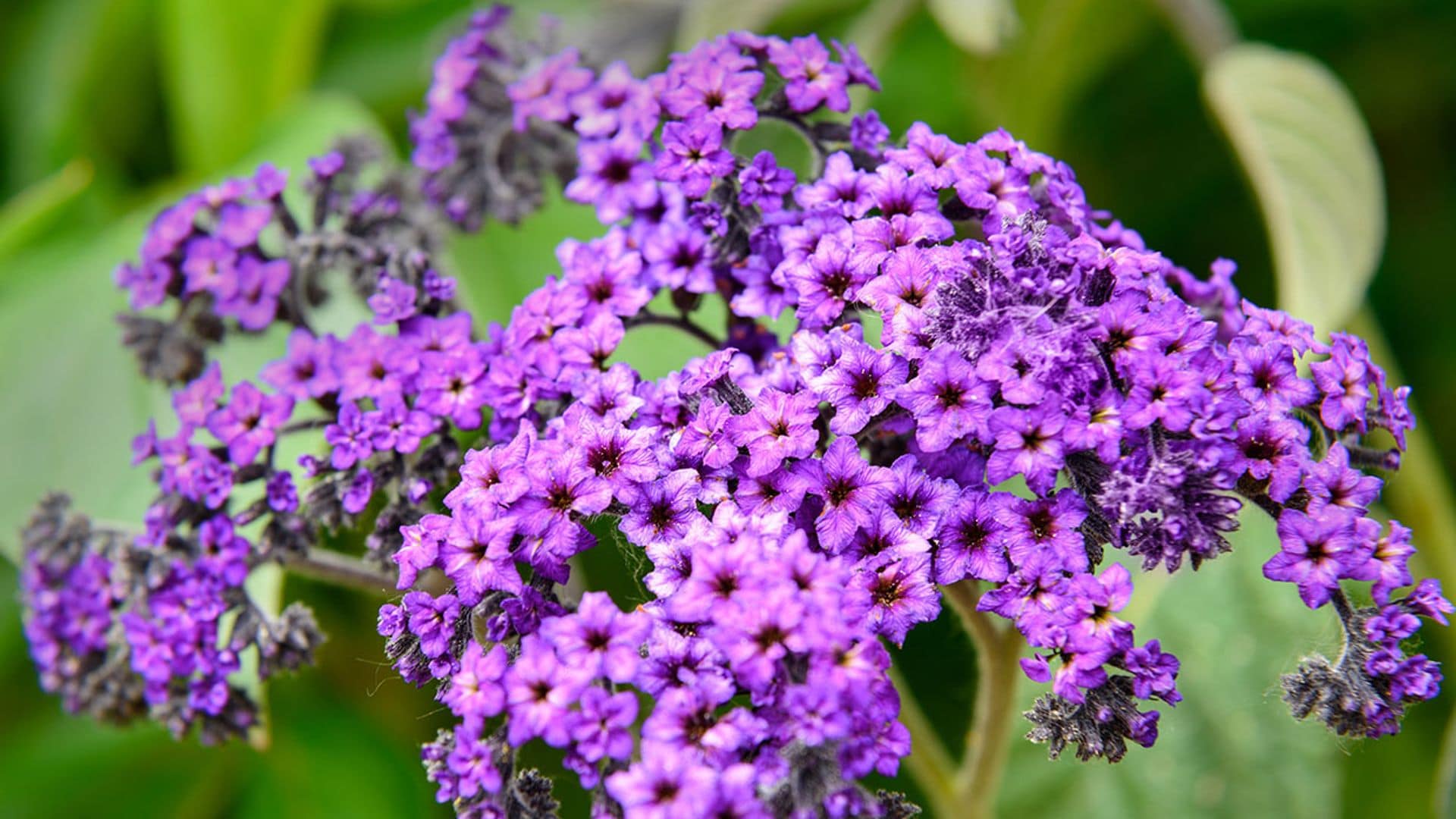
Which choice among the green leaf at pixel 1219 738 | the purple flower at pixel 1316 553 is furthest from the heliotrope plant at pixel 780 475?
the green leaf at pixel 1219 738

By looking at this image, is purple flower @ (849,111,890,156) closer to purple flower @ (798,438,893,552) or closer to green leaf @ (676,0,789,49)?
purple flower @ (798,438,893,552)

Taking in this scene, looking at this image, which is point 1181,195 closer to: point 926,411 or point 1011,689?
point 1011,689

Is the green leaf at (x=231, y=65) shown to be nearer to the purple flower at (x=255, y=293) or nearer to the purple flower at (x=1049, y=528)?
the purple flower at (x=255, y=293)

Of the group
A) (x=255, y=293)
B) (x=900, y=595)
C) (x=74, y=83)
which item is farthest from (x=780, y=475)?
(x=74, y=83)

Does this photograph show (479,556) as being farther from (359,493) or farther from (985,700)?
(985,700)

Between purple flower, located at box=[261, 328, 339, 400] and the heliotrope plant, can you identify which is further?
purple flower, located at box=[261, 328, 339, 400]

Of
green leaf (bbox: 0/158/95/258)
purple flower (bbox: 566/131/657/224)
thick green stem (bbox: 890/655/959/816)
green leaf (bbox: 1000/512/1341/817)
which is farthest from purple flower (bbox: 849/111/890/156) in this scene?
green leaf (bbox: 0/158/95/258)
